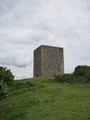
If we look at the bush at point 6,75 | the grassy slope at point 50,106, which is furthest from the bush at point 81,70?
the grassy slope at point 50,106

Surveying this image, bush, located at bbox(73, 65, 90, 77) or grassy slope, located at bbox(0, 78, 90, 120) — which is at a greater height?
bush, located at bbox(73, 65, 90, 77)

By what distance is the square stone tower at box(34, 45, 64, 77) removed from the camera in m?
42.5

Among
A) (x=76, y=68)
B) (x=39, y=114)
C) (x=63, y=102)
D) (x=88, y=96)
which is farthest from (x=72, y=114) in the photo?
(x=76, y=68)

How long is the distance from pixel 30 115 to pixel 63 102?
285 cm

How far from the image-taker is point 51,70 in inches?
1695

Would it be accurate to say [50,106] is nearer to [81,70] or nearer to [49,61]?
[81,70]

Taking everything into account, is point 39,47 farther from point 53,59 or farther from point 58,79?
point 58,79

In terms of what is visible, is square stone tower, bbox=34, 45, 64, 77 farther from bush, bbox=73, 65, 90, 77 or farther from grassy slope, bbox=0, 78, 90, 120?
grassy slope, bbox=0, 78, 90, 120

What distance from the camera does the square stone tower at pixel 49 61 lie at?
1674 inches

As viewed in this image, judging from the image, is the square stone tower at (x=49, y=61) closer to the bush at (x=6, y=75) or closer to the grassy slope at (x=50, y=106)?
the bush at (x=6, y=75)

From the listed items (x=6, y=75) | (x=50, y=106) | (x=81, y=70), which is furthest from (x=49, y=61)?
(x=50, y=106)

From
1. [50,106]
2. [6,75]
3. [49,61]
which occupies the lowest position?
[50,106]

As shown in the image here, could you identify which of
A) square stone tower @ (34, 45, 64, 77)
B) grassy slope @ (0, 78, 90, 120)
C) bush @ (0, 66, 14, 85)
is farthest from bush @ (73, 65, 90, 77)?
square stone tower @ (34, 45, 64, 77)

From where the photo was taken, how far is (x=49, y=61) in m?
43.1
